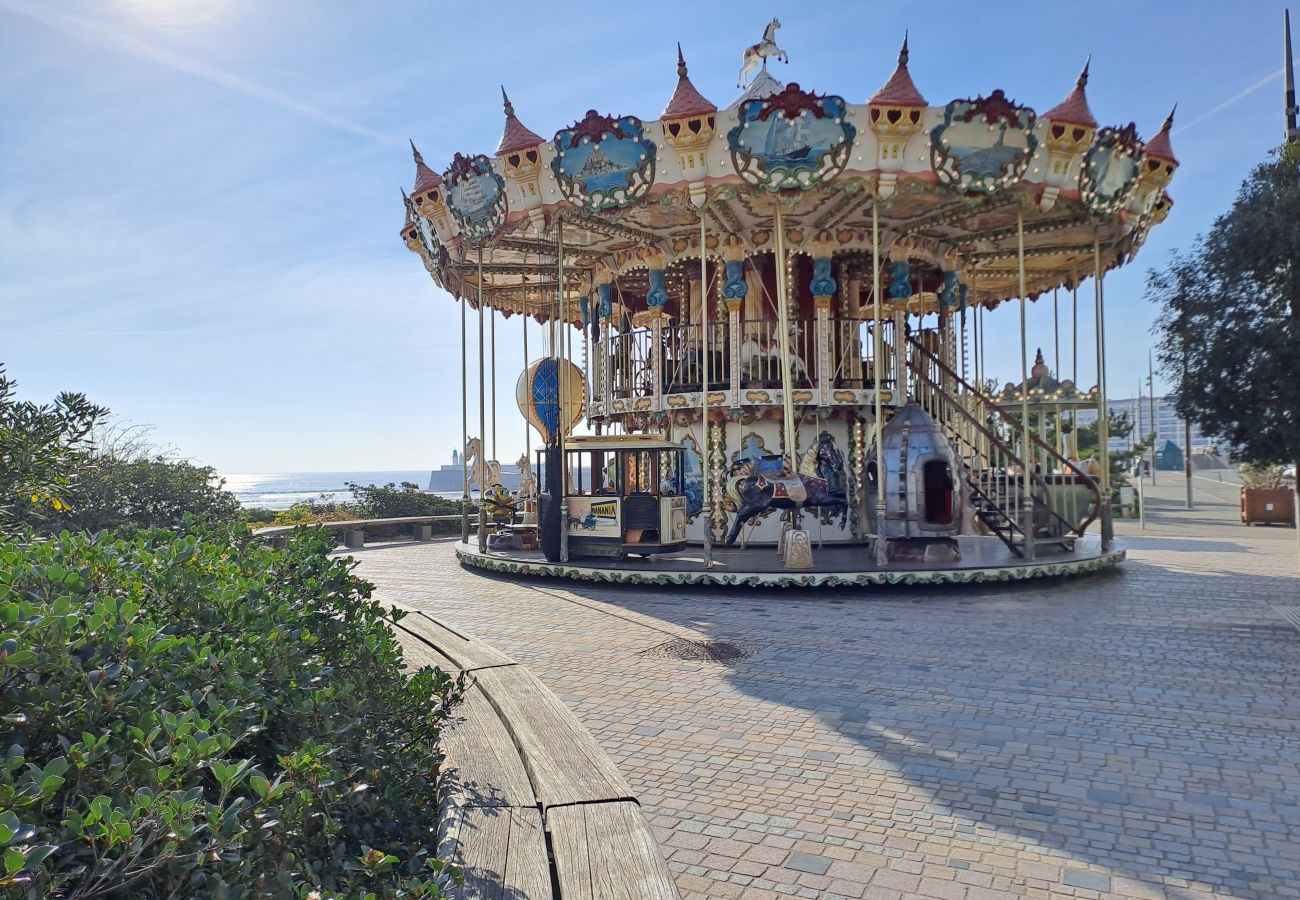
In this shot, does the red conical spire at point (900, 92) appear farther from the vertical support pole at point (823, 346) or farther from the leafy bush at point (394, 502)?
the leafy bush at point (394, 502)

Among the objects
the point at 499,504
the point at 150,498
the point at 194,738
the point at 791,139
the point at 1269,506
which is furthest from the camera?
the point at 1269,506

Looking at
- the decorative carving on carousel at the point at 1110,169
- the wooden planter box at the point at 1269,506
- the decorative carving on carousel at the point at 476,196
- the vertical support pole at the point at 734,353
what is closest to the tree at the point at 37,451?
the decorative carving on carousel at the point at 476,196

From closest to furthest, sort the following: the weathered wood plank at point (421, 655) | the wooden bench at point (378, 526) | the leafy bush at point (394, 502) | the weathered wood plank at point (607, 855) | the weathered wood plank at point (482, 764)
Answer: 1. the weathered wood plank at point (607, 855)
2. the weathered wood plank at point (482, 764)
3. the weathered wood plank at point (421, 655)
4. the wooden bench at point (378, 526)
5. the leafy bush at point (394, 502)

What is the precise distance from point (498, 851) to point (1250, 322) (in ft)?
47.1

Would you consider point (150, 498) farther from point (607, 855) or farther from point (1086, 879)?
point (1086, 879)

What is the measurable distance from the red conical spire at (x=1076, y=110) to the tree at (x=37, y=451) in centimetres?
1435

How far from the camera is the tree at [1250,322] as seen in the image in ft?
40.6

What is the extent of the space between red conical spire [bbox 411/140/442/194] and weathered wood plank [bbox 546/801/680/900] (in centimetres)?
1551

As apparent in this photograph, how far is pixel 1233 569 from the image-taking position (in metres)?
15.3

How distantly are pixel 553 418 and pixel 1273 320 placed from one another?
47.7 ft

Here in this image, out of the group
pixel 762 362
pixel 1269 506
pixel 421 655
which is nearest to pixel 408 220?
pixel 762 362

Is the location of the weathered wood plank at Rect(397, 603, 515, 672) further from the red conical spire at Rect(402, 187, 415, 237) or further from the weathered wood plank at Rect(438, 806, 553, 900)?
the red conical spire at Rect(402, 187, 415, 237)

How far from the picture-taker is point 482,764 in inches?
150

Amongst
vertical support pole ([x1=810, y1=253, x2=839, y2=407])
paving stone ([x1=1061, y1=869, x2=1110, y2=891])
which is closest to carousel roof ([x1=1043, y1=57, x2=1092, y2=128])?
vertical support pole ([x1=810, y1=253, x2=839, y2=407])
